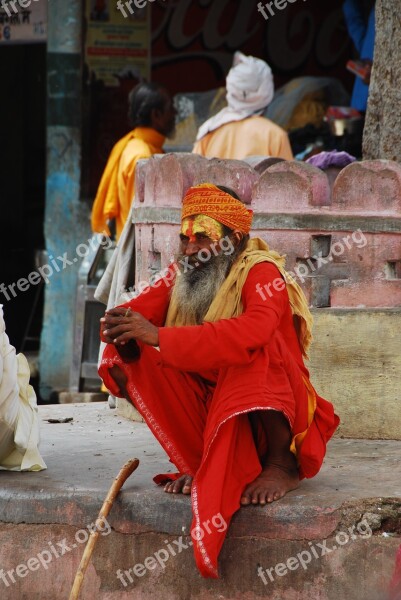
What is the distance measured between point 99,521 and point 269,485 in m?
0.59

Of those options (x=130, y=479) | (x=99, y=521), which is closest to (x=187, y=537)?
(x=99, y=521)

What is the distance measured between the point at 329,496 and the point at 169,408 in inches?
24.7

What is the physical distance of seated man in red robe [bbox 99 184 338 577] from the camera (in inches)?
159

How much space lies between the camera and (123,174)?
8.24 metres

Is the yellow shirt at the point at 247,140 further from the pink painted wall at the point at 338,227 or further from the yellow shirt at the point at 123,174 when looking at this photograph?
the pink painted wall at the point at 338,227

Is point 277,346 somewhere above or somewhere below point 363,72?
below

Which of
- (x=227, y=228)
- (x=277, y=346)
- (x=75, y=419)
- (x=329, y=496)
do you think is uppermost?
(x=227, y=228)

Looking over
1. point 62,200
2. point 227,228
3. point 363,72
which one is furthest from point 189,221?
point 62,200

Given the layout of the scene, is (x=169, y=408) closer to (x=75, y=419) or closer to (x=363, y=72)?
(x=75, y=419)

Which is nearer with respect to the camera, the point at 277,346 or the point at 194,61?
the point at 277,346

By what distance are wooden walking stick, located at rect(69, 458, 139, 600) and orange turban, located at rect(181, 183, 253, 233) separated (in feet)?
2.99

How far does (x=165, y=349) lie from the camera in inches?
157

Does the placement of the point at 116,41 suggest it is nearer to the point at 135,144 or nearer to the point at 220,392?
the point at 135,144

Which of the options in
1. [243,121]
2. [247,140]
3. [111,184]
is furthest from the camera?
[111,184]
